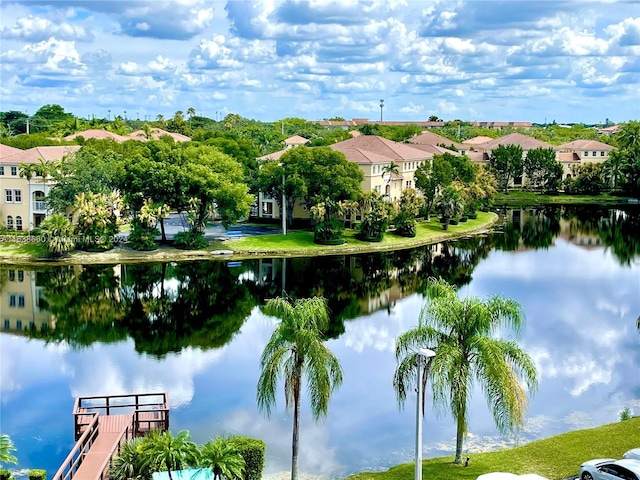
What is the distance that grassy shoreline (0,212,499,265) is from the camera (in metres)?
65.7

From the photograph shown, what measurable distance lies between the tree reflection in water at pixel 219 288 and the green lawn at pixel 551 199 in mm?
37748

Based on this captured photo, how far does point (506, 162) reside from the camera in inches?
4963

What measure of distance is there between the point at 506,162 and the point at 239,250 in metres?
69.5

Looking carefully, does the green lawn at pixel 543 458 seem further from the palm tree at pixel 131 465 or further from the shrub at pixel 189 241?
the shrub at pixel 189 241

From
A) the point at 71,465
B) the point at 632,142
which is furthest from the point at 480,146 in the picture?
the point at 71,465

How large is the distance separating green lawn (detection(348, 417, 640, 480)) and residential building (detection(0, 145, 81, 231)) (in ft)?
191

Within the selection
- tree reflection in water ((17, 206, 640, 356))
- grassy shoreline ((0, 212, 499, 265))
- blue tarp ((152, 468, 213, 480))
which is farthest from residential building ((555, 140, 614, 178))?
blue tarp ((152, 468, 213, 480))

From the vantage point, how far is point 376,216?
73938 mm

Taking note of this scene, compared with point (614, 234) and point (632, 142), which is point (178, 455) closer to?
point (614, 234)

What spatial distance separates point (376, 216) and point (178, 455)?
55076 mm

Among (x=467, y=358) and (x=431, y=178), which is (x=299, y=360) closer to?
(x=467, y=358)

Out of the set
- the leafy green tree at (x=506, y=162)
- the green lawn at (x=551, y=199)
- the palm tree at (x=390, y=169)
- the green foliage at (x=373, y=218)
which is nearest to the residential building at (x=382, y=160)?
the palm tree at (x=390, y=169)

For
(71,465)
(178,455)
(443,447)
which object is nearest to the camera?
(178,455)

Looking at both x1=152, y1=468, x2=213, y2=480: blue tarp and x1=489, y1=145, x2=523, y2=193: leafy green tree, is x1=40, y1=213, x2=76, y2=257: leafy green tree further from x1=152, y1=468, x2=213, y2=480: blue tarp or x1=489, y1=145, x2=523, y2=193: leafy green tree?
x1=489, y1=145, x2=523, y2=193: leafy green tree
